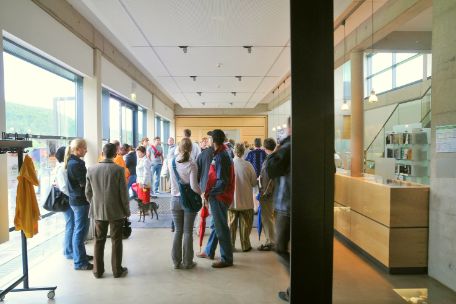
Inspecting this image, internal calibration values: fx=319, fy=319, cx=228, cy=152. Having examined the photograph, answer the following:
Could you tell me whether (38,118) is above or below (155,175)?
above

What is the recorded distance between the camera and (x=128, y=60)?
7672 millimetres

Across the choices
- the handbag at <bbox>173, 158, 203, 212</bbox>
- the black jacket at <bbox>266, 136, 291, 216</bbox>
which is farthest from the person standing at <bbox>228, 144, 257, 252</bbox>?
the black jacket at <bbox>266, 136, 291, 216</bbox>

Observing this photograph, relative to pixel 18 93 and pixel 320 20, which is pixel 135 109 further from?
pixel 320 20

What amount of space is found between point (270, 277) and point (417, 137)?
9.44 ft

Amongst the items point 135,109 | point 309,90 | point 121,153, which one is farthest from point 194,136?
point 309,90

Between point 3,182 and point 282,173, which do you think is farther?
point 282,173

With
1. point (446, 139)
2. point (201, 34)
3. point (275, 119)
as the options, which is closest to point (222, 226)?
point (446, 139)

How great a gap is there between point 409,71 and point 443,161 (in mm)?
3174

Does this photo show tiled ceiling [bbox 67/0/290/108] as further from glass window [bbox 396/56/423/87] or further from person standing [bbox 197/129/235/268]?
glass window [bbox 396/56/423/87]

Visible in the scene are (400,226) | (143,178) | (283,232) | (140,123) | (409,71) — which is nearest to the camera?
(283,232)

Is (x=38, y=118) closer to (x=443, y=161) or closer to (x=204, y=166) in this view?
(x=204, y=166)

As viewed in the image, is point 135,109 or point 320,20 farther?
point 135,109

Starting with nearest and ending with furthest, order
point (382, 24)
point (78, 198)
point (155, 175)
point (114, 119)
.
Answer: point (78, 198) < point (382, 24) < point (114, 119) < point (155, 175)

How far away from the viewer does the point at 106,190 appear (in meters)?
3.59
